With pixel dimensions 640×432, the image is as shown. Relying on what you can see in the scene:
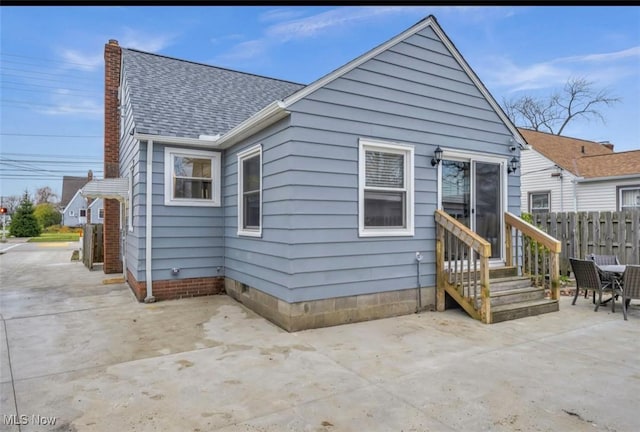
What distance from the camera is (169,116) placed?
742cm

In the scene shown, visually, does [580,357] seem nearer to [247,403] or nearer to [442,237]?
[442,237]

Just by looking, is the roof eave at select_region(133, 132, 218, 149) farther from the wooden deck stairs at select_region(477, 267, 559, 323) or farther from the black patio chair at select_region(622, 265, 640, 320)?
the black patio chair at select_region(622, 265, 640, 320)

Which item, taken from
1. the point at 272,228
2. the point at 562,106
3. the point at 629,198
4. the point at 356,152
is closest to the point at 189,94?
the point at 272,228

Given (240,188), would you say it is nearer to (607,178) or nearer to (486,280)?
(486,280)

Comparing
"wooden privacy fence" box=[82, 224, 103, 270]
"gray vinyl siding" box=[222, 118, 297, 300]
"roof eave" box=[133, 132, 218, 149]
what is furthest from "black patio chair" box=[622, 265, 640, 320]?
"wooden privacy fence" box=[82, 224, 103, 270]

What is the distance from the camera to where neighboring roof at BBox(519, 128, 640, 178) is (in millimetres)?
12539

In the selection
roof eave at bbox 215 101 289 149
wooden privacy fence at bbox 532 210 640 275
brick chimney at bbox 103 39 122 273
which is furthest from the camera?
brick chimney at bbox 103 39 122 273

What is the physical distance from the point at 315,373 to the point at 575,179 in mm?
13380

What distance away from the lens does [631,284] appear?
18.5ft

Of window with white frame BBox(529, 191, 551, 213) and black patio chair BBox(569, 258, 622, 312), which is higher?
window with white frame BBox(529, 191, 551, 213)

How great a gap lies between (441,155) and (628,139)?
24605 mm

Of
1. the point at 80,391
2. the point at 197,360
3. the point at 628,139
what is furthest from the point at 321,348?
the point at 628,139

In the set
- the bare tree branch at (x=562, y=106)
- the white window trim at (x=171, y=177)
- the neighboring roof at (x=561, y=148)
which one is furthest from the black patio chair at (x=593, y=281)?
the bare tree branch at (x=562, y=106)

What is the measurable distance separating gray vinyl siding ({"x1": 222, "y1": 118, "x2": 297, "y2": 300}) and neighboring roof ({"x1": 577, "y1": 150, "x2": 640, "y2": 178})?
471 inches
